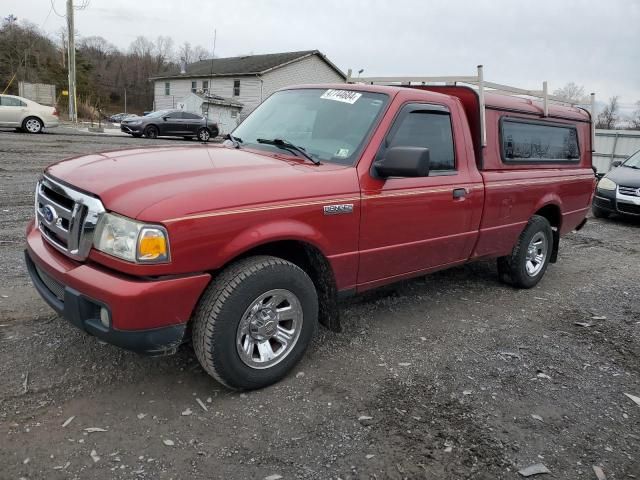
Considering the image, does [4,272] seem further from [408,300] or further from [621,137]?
[621,137]

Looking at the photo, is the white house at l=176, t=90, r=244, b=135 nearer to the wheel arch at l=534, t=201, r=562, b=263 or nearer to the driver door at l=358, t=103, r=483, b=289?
the wheel arch at l=534, t=201, r=562, b=263

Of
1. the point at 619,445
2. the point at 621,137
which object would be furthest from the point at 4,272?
the point at 621,137

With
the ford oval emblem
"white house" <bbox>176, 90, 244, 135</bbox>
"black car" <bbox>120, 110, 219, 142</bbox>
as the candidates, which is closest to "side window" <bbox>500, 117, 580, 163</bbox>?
the ford oval emblem

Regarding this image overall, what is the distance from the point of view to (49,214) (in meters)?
3.05

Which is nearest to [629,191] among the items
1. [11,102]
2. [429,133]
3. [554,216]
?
[554,216]

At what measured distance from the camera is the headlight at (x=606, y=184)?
10.1 metres

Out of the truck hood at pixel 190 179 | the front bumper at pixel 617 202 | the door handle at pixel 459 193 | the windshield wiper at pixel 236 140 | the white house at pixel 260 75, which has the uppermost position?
the white house at pixel 260 75

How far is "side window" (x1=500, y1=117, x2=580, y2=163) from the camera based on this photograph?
4.81m

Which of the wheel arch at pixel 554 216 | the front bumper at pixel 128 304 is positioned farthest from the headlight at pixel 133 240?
the wheel arch at pixel 554 216

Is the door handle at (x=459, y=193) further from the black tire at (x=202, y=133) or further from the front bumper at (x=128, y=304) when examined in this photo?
the black tire at (x=202, y=133)

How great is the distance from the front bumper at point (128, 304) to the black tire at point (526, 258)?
3611mm

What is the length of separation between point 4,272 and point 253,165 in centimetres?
294

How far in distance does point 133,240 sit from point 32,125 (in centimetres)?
1928

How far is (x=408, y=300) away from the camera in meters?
4.86
